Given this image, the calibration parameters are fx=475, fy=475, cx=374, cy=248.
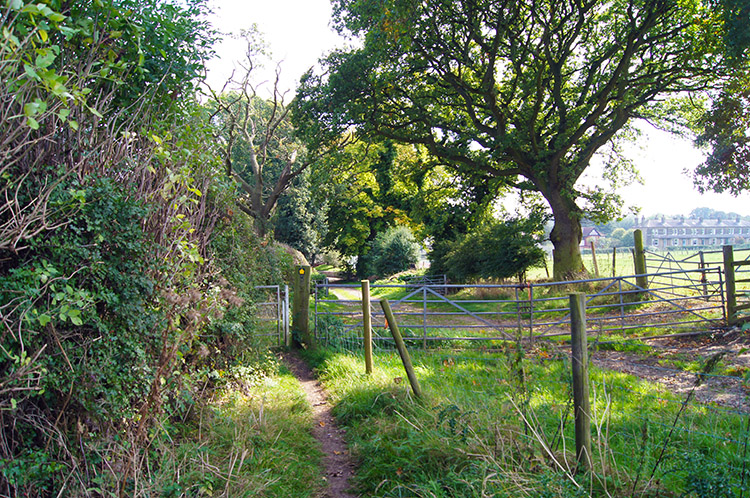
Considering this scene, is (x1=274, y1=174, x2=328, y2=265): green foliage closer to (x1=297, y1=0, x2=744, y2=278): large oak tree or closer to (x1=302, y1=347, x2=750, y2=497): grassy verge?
(x1=297, y1=0, x2=744, y2=278): large oak tree

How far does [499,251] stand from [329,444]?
652 inches

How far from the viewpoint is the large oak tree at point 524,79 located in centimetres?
1407

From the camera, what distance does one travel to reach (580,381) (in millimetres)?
3232

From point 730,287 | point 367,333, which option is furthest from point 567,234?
point 367,333

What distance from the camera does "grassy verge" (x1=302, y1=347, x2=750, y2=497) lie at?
2.88 meters

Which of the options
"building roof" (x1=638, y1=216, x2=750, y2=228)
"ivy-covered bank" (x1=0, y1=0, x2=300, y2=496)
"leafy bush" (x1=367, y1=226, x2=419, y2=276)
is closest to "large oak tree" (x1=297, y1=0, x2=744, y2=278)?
"ivy-covered bank" (x1=0, y1=0, x2=300, y2=496)

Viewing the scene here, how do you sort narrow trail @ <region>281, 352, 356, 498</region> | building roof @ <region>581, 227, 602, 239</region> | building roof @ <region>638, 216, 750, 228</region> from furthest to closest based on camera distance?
building roof @ <region>638, 216, 750, 228</region> < building roof @ <region>581, 227, 602, 239</region> < narrow trail @ <region>281, 352, 356, 498</region>

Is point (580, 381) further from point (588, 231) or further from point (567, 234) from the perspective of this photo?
point (588, 231)

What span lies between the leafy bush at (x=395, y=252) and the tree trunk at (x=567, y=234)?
16.3 m

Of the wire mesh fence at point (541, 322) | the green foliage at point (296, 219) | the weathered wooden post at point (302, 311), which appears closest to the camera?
the wire mesh fence at point (541, 322)

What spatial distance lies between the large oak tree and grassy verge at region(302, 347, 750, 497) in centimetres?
1027

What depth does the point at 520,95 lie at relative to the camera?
16672 mm

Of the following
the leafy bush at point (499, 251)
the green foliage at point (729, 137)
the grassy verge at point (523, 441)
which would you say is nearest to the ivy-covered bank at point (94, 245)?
the grassy verge at point (523, 441)

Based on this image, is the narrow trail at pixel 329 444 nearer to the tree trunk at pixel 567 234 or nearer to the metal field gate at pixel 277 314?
the metal field gate at pixel 277 314
